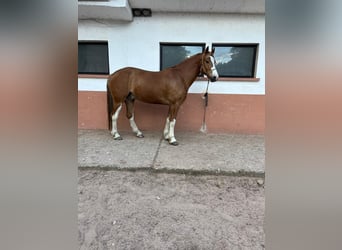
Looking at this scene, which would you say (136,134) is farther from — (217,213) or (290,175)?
(290,175)

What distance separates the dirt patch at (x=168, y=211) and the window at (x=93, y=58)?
236cm

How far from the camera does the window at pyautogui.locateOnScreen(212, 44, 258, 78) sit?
4062 mm

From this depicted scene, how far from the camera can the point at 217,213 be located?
1.84 metres

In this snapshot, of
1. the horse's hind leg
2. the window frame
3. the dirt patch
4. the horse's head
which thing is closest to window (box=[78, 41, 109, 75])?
the window frame

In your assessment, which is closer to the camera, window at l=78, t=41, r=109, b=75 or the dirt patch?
the dirt patch

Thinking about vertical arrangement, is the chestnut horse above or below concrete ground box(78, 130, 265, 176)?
above

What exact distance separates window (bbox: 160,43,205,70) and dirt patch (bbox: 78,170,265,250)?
241 centimetres

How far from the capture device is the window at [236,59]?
406 centimetres

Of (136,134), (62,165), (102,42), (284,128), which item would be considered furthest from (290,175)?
(102,42)

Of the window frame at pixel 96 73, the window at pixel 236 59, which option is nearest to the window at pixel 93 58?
the window frame at pixel 96 73

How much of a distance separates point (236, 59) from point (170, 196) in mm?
3027

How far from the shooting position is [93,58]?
13.8ft

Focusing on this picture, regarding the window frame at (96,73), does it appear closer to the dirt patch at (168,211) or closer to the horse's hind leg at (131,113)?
the horse's hind leg at (131,113)

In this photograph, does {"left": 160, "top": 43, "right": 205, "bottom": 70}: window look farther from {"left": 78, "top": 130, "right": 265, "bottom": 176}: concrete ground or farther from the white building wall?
{"left": 78, "top": 130, "right": 265, "bottom": 176}: concrete ground
